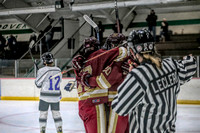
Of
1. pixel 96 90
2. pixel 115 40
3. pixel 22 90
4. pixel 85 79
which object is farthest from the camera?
pixel 22 90

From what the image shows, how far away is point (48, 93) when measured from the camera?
191 inches

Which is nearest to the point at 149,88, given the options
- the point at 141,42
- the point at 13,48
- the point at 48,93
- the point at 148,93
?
the point at 148,93

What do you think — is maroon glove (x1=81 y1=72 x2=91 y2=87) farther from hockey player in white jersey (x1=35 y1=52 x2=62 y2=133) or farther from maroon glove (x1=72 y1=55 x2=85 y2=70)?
hockey player in white jersey (x1=35 y1=52 x2=62 y2=133)

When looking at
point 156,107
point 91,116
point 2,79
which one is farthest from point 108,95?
point 2,79

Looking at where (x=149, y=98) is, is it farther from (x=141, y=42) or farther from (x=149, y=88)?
(x=141, y=42)

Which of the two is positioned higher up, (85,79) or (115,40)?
(115,40)

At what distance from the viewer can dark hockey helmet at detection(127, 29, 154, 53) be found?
1.74 m

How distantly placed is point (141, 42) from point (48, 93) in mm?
3258

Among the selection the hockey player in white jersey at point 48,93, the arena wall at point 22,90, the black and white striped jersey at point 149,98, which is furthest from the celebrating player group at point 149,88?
the arena wall at point 22,90

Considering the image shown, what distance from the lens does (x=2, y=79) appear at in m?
11.0

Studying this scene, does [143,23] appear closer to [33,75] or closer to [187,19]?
[187,19]

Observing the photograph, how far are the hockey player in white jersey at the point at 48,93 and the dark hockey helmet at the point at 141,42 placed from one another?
310 cm

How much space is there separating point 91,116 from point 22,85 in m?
8.26

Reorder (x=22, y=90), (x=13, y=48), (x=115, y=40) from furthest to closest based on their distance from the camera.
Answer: (x=13, y=48)
(x=22, y=90)
(x=115, y=40)
